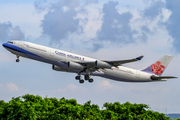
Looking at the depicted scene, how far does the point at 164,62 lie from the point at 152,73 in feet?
14.7

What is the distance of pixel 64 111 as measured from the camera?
44.4 m

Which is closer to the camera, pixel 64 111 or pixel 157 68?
pixel 64 111

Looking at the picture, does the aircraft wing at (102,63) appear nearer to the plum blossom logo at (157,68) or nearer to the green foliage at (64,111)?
the green foliage at (64,111)

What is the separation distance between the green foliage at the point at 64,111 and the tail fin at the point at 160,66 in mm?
16803

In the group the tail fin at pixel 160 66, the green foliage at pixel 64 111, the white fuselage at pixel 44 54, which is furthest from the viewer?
the tail fin at pixel 160 66

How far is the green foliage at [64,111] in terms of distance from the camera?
42.7 m

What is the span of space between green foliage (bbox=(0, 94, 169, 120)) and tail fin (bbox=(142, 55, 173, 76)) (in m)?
16.8

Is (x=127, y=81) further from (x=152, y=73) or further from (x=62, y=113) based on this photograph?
(x=62, y=113)

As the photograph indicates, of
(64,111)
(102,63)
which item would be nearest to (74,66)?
(102,63)

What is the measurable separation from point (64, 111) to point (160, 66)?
34.7 meters

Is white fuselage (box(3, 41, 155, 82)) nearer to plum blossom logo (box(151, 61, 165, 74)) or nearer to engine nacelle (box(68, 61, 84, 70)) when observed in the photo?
engine nacelle (box(68, 61, 84, 70))

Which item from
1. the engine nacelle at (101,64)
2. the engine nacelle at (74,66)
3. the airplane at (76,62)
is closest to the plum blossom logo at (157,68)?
the airplane at (76,62)

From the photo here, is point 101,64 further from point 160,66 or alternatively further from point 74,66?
point 160,66

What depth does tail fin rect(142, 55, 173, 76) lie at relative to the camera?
7104 cm
